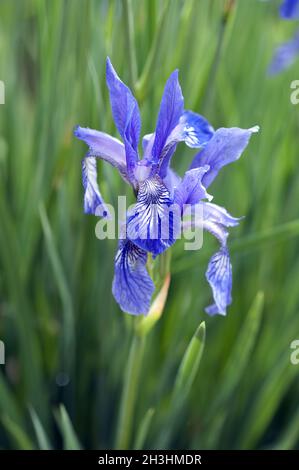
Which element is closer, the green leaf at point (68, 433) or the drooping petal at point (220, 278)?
the drooping petal at point (220, 278)

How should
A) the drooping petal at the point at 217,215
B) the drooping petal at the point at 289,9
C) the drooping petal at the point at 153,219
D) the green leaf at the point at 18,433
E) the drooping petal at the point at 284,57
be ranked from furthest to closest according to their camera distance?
1. the drooping petal at the point at 284,57
2. the drooping petal at the point at 289,9
3. the green leaf at the point at 18,433
4. the drooping petal at the point at 217,215
5. the drooping petal at the point at 153,219

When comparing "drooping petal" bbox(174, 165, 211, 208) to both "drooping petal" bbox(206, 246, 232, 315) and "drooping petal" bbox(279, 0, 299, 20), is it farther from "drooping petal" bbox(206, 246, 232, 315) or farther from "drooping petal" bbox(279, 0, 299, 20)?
"drooping petal" bbox(279, 0, 299, 20)

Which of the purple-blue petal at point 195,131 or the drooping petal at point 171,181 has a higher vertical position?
the purple-blue petal at point 195,131

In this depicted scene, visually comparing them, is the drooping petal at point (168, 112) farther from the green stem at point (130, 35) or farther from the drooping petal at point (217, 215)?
the green stem at point (130, 35)

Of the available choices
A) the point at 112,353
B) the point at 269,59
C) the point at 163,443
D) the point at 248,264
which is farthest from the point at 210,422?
the point at 269,59

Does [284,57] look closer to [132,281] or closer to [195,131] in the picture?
[195,131]

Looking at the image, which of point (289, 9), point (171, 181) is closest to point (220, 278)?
point (171, 181)

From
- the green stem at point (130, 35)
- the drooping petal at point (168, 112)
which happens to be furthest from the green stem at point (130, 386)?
the green stem at point (130, 35)

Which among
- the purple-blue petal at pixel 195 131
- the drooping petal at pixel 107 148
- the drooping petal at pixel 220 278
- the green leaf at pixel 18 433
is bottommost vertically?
the green leaf at pixel 18 433
